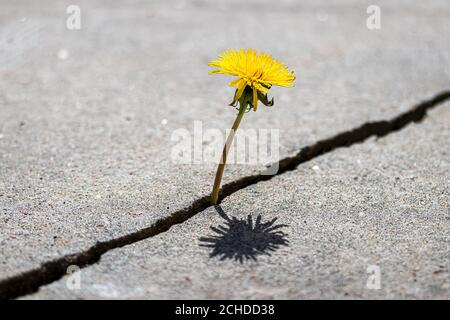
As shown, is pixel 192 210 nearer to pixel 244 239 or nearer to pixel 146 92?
pixel 244 239

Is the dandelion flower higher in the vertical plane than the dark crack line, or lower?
higher

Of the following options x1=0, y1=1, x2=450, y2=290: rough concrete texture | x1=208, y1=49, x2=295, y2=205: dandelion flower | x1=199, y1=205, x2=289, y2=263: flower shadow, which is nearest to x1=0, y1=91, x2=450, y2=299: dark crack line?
x1=0, y1=1, x2=450, y2=290: rough concrete texture

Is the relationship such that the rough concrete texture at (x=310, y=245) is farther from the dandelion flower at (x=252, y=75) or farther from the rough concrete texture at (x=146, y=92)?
the dandelion flower at (x=252, y=75)

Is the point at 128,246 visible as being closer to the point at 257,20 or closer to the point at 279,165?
the point at 279,165

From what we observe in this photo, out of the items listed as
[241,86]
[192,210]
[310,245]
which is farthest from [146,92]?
[310,245]

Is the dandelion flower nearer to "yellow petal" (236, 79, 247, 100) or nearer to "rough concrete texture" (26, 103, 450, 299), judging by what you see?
"yellow petal" (236, 79, 247, 100)

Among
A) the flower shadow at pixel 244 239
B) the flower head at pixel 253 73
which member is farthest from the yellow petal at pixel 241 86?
the flower shadow at pixel 244 239

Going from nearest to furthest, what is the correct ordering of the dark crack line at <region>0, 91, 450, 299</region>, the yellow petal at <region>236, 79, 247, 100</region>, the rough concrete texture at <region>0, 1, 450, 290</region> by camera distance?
1. the dark crack line at <region>0, 91, 450, 299</region>
2. the yellow petal at <region>236, 79, 247, 100</region>
3. the rough concrete texture at <region>0, 1, 450, 290</region>
